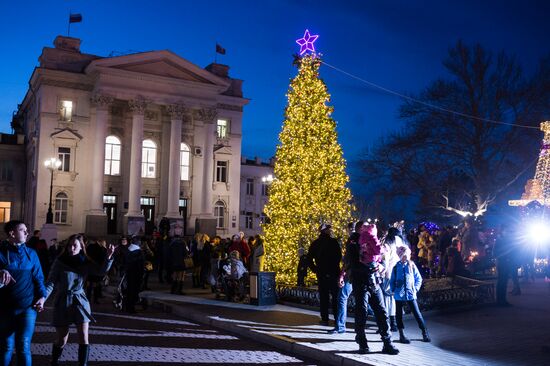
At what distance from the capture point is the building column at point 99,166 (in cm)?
4322

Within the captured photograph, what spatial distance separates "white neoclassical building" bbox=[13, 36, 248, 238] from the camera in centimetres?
4406

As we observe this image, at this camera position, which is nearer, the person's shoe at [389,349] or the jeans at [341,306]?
the person's shoe at [389,349]

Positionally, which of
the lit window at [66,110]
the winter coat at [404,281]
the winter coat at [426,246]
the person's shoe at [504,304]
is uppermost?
the lit window at [66,110]

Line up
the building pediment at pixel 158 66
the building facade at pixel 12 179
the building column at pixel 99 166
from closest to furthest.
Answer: the building column at pixel 99 166
the building pediment at pixel 158 66
the building facade at pixel 12 179

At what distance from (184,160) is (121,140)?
5433 millimetres

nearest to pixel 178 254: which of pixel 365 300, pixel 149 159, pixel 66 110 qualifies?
pixel 365 300

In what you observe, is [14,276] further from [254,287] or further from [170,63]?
[170,63]

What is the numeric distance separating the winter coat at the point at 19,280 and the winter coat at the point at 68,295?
756 millimetres

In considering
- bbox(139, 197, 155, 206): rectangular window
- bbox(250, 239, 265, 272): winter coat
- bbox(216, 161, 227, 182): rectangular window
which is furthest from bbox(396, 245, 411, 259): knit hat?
bbox(216, 161, 227, 182): rectangular window

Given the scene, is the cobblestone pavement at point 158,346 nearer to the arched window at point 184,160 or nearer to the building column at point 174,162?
the building column at point 174,162

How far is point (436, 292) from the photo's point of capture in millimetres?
13562

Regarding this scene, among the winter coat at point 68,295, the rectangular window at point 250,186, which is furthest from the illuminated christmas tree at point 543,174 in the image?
the rectangular window at point 250,186

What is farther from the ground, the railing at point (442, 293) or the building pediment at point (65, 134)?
the building pediment at point (65, 134)

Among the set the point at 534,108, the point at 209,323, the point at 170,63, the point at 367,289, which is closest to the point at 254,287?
the point at 209,323
